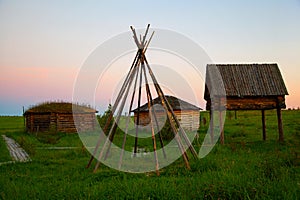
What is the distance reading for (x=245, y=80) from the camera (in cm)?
1744

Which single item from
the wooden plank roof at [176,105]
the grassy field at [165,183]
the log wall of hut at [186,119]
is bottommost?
the grassy field at [165,183]

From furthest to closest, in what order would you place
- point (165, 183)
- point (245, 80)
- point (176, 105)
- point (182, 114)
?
point (176, 105)
point (182, 114)
point (245, 80)
point (165, 183)

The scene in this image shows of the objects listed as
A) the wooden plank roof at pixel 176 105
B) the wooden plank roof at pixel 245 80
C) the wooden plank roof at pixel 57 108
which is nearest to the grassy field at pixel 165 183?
the wooden plank roof at pixel 245 80

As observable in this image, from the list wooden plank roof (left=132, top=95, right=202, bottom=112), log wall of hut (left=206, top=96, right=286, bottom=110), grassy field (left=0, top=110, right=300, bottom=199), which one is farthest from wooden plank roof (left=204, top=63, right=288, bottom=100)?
wooden plank roof (left=132, top=95, right=202, bottom=112)

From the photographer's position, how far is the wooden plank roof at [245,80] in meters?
16.9

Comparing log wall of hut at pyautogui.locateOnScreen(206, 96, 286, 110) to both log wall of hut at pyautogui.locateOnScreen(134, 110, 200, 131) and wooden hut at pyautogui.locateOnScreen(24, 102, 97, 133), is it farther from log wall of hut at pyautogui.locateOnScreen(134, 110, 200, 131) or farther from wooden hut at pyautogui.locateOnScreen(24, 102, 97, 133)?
wooden hut at pyautogui.locateOnScreen(24, 102, 97, 133)

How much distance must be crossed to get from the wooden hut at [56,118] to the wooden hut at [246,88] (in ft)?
59.4

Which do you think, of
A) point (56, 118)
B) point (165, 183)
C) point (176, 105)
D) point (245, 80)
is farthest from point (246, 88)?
point (56, 118)

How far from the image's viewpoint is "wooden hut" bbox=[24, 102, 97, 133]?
33.0 meters

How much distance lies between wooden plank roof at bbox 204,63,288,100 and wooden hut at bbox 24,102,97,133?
18.0 metres

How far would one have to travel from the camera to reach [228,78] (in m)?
17.4

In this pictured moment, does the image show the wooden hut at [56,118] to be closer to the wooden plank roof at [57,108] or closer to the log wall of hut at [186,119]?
the wooden plank roof at [57,108]

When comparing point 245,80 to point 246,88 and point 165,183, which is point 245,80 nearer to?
point 246,88

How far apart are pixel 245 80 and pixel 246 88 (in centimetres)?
57
